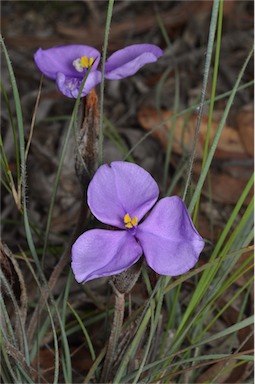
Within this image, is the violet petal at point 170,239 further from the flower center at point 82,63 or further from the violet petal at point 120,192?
the flower center at point 82,63

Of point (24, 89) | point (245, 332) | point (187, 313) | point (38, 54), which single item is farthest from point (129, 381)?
point (24, 89)

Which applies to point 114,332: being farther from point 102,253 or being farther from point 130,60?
point 130,60

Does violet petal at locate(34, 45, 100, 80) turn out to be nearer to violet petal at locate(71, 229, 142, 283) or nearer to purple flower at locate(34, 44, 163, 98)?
purple flower at locate(34, 44, 163, 98)

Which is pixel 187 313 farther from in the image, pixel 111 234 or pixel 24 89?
pixel 24 89

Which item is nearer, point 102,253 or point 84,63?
point 102,253

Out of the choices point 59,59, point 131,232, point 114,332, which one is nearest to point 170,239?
point 131,232

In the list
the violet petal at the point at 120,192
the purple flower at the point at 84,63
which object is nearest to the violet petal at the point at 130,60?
the purple flower at the point at 84,63
